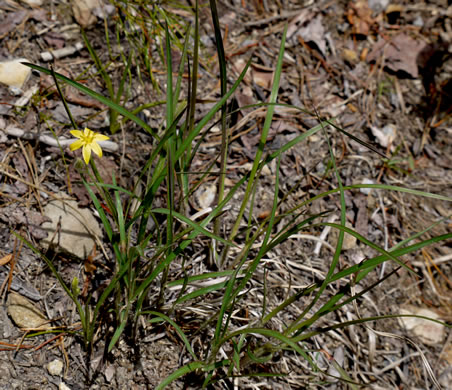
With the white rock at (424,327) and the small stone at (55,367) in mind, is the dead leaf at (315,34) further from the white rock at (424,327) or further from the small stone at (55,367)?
the small stone at (55,367)

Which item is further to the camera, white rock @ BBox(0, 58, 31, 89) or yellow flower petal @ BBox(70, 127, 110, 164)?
white rock @ BBox(0, 58, 31, 89)

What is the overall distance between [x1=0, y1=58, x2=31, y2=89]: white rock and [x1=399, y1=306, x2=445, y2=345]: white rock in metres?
2.17

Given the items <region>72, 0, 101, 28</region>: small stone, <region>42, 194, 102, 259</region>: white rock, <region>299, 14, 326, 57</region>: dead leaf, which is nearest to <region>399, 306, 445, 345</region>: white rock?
<region>42, 194, 102, 259</region>: white rock

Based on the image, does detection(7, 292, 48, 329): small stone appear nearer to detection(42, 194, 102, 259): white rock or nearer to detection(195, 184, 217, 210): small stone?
detection(42, 194, 102, 259): white rock

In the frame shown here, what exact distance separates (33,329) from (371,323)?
4.92 ft

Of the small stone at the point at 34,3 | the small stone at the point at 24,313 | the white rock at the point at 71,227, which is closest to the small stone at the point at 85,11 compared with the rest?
the small stone at the point at 34,3

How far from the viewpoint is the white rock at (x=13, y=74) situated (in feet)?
6.56

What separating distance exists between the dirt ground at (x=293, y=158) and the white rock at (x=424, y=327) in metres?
0.01

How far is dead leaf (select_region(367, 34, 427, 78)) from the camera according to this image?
288cm

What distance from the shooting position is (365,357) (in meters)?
1.97

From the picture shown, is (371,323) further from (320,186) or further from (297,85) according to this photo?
(297,85)

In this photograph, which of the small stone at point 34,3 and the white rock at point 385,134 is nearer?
the small stone at point 34,3

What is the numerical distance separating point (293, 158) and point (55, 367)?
1558 millimetres

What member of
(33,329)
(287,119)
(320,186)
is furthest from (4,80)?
(320,186)
